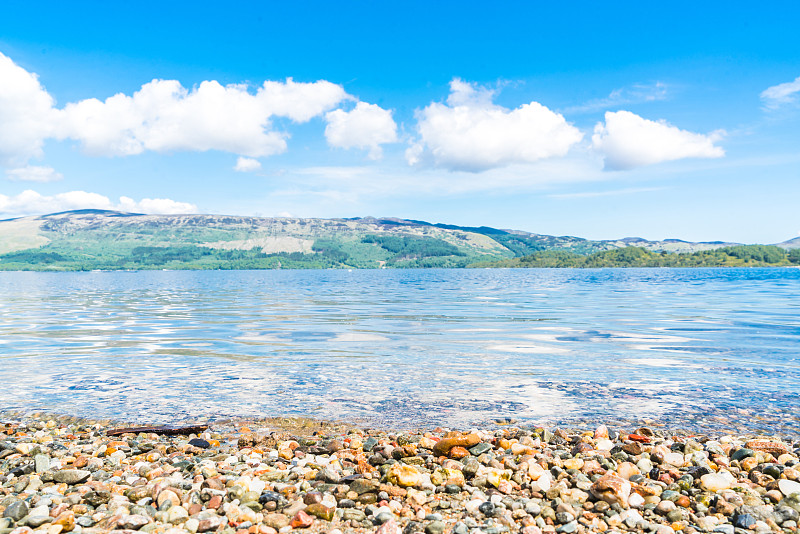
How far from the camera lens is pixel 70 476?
926 centimetres

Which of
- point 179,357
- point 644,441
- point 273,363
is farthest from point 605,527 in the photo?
point 179,357

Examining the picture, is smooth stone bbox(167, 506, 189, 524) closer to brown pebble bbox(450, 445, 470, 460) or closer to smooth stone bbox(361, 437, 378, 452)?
smooth stone bbox(361, 437, 378, 452)

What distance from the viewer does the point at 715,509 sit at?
7.97 meters

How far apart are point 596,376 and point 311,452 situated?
40.1ft

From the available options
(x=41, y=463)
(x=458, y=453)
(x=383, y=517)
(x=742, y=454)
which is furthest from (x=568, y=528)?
(x=41, y=463)

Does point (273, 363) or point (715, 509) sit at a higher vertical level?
point (715, 509)

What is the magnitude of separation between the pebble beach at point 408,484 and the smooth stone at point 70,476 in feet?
0.07

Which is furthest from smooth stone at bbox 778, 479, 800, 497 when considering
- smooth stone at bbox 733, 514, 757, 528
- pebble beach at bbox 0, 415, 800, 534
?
smooth stone at bbox 733, 514, 757, 528

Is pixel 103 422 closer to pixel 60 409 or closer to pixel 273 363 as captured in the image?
pixel 60 409

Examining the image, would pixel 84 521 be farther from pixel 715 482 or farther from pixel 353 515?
pixel 715 482

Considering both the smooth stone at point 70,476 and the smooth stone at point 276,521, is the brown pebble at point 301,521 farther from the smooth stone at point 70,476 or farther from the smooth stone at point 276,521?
the smooth stone at point 70,476

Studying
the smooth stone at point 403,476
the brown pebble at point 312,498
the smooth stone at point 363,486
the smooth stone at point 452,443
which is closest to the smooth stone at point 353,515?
the brown pebble at point 312,498

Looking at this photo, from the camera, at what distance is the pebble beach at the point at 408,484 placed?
7598 millimetres

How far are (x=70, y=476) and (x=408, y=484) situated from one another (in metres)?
5.63
